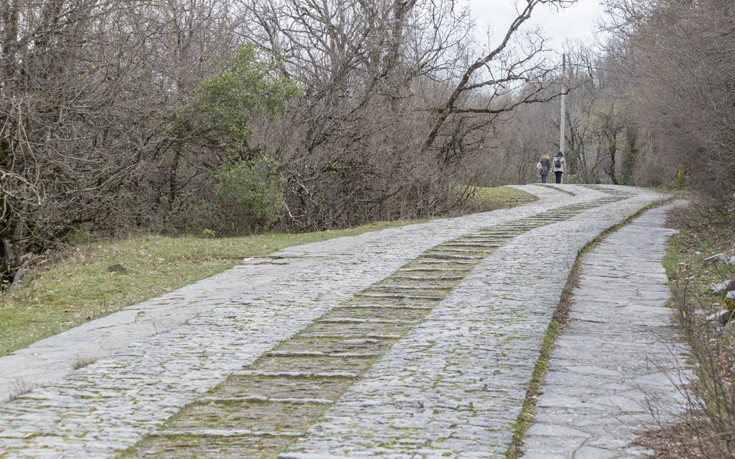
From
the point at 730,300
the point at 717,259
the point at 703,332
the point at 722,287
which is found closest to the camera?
the point at 703,332

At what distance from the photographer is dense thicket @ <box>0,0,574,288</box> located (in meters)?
12.8

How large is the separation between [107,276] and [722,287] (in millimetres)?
7711

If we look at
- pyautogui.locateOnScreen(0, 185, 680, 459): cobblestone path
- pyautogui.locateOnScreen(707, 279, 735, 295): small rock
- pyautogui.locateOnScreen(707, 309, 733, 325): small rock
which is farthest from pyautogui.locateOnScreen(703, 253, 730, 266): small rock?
pyautogui.locateOnScreen(707, 309, 733, 325): small rock

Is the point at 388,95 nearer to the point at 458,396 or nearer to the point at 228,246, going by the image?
the point at 228,246

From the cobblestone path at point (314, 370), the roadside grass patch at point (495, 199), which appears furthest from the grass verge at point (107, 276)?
the roadside grass patch at point (495, 199)

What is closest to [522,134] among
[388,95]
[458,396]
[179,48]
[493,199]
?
[493,199]

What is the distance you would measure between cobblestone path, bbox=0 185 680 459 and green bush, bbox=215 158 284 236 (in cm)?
630

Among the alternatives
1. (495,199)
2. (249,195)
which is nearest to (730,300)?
(249,195)

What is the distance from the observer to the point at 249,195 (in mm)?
17656

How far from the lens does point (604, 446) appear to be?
4.53 meters

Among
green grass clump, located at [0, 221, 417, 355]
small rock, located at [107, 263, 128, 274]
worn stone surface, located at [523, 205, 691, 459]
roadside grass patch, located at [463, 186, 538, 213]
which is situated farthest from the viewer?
roadside grass patch, located at [463, 186, 538, 213]

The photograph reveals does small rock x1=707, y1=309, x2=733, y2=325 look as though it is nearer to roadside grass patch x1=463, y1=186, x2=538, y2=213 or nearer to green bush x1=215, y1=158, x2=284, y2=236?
green bush x1=215, y1=158, x2=284, y2=236

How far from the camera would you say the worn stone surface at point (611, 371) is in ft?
15.3

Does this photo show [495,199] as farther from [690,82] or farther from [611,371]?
[611,371]
